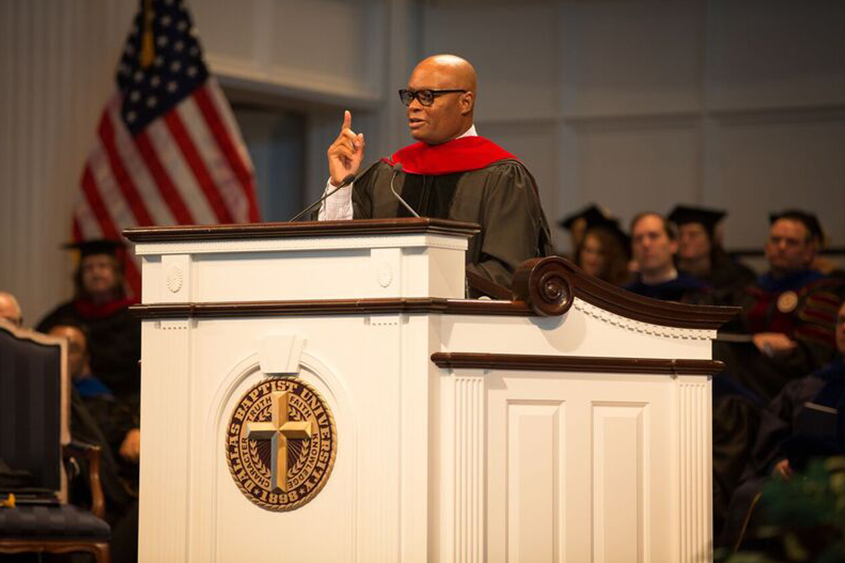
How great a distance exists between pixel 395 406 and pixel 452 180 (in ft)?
3.85

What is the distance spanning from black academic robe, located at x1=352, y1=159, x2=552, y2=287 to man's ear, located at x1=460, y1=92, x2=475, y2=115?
0.17 m

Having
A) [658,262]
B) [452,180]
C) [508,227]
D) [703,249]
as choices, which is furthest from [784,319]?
[508,227]

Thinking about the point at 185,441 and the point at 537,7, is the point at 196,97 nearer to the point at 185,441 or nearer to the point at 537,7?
the point at 537,7

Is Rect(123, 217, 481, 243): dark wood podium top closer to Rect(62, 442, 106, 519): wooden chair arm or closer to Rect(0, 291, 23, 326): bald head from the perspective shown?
Rect(62, 442, 106, 519): wooden chair arm

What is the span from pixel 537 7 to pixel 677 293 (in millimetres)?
3537

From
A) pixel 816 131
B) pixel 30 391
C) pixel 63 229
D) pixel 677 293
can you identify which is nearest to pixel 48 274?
pixel 63 229

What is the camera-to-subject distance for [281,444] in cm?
331

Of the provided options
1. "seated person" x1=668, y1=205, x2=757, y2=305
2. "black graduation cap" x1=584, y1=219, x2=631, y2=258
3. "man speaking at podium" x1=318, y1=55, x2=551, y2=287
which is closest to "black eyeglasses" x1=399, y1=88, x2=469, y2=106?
"man speaking at podium" x1=318, y1=55, x2=551, y2=287

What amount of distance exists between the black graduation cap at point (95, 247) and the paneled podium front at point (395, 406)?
4.56 m

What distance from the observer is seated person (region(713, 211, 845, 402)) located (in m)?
6.98

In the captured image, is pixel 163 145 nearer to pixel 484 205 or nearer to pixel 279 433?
pixel 484 205

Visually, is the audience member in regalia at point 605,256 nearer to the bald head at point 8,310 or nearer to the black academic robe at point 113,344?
the black academic robe at point 113,344

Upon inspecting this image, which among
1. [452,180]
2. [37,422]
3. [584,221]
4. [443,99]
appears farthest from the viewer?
[584,221]

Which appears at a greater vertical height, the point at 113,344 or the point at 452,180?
the point at 452,180
